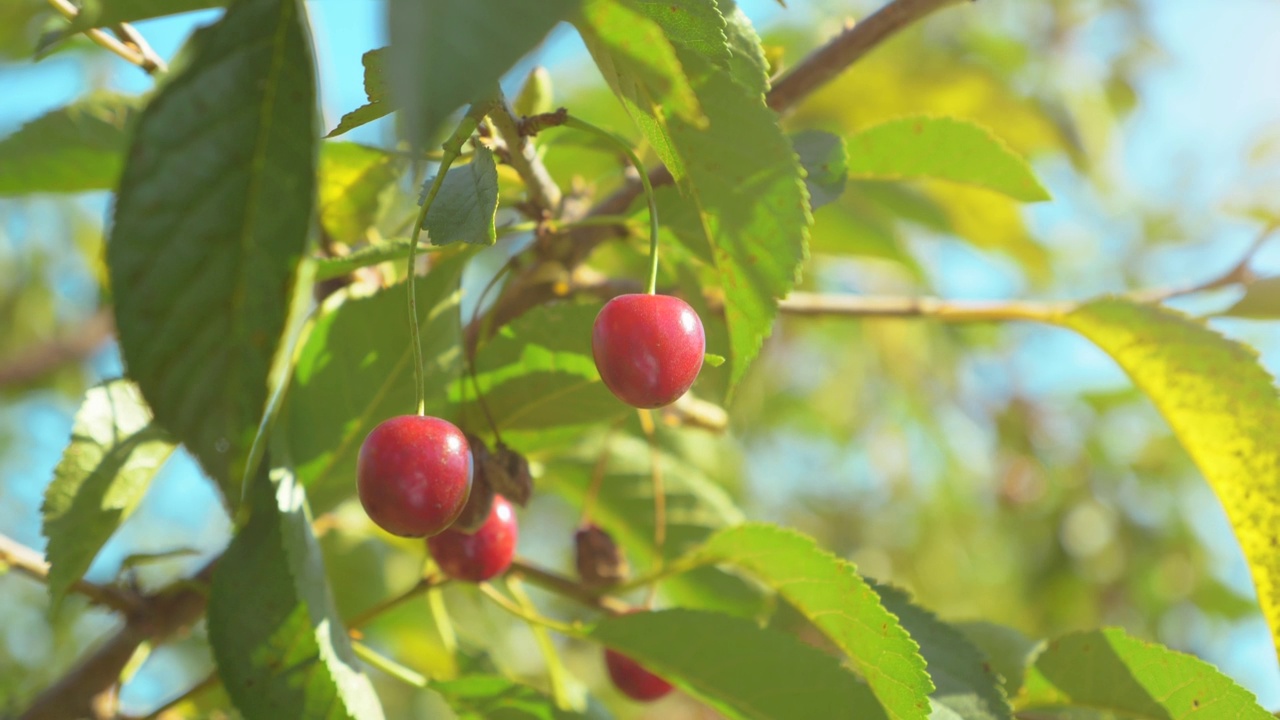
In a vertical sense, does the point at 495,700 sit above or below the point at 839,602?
below

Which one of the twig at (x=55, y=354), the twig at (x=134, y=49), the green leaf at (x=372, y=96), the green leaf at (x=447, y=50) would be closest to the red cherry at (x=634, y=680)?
the green leaf at (x=372, y=96)

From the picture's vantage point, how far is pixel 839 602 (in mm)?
1160

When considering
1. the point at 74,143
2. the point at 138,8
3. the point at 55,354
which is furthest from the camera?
the point at 55,354

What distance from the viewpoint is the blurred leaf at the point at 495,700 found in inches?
50.1

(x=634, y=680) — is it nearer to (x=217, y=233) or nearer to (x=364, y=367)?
(x=364, y=367)

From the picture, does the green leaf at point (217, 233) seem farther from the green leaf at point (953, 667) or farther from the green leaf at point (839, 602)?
the green leaf at point (953, 667)

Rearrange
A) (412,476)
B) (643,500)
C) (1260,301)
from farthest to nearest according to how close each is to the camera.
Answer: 1. (643,500)
2. (1260,301)
3. (412,476)

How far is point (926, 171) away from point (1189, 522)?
264 centimetres

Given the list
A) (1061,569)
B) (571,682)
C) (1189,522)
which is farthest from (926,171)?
(1189,522)

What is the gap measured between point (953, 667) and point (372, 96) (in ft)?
2.85

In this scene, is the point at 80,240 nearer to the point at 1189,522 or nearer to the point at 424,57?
the point at 424,57

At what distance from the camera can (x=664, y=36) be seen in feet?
3.00

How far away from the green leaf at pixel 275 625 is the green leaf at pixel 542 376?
255mm

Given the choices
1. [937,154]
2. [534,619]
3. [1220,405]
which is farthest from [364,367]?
[1220,405]
